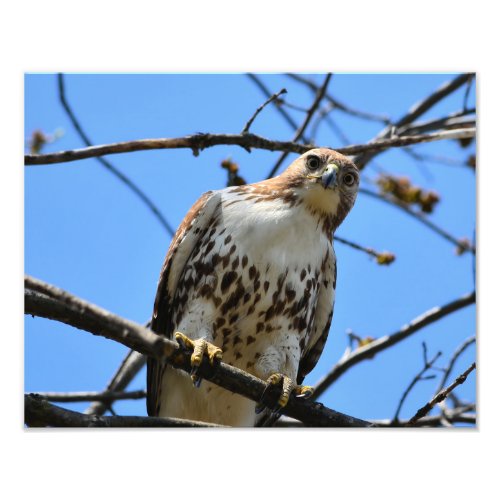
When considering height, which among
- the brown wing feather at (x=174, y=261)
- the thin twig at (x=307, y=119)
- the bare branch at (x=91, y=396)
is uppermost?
the thin twig at (x=307, y=119)

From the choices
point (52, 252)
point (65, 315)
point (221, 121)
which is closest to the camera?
point (65, 315)

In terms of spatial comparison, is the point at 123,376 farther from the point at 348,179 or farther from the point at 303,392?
the point at 348,179

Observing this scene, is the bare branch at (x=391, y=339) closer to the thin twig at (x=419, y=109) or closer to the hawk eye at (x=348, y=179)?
the hawk eye at (x=348, y=179)

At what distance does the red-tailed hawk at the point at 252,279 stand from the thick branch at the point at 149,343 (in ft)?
0.33

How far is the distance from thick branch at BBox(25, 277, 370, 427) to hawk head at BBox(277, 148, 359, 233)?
2.71 ft

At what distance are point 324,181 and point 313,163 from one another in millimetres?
123

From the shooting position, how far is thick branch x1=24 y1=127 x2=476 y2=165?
11.7 ft

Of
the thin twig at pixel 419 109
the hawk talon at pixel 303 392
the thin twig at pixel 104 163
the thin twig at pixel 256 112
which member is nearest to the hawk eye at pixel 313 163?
the thin twig at pixel 256 112

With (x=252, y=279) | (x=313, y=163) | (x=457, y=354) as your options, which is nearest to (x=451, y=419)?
(x=457, y=354)

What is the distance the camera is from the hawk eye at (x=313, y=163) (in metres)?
3.74
